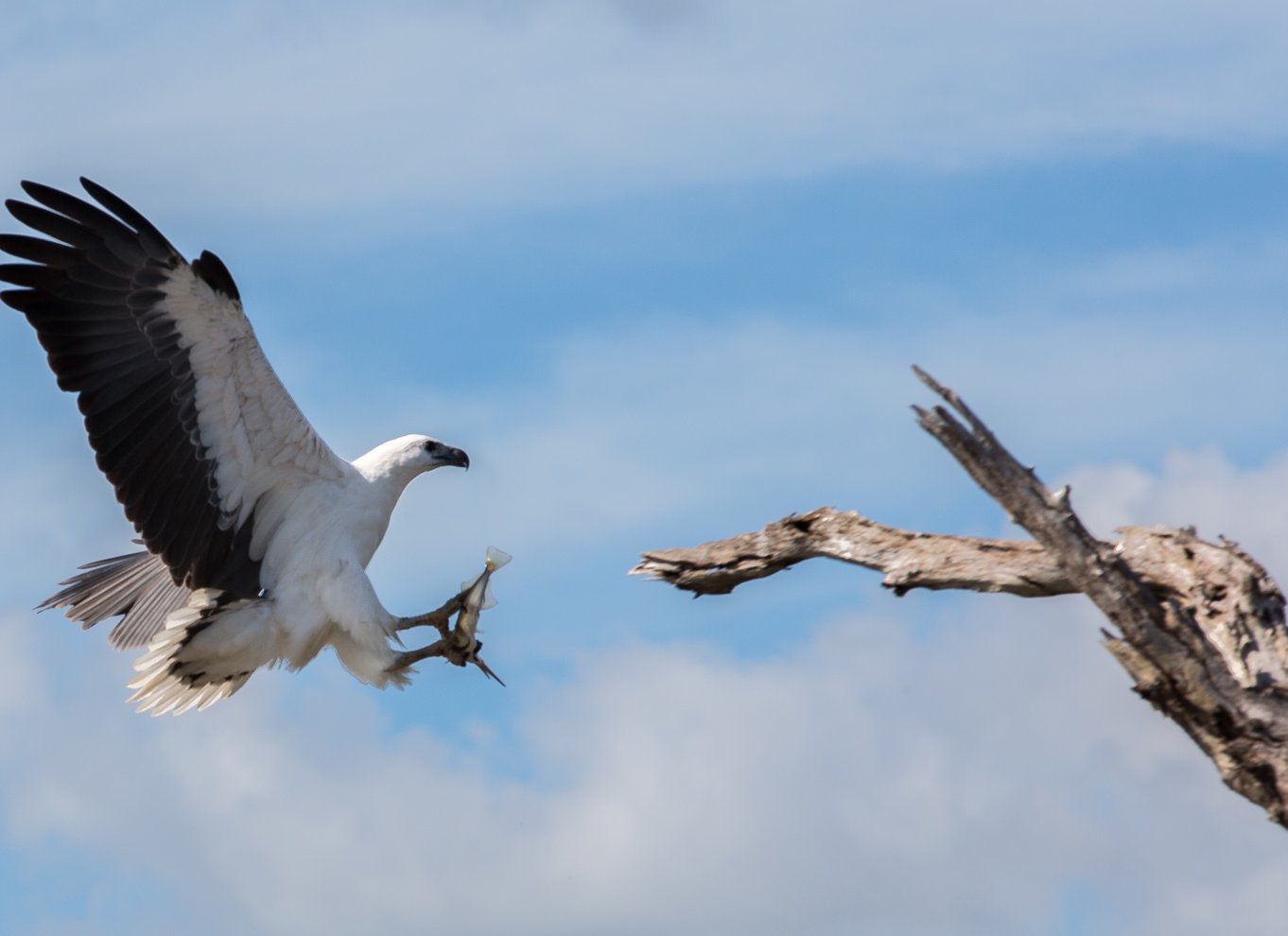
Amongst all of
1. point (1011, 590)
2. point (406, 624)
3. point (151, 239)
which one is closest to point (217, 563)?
point (406, 624)

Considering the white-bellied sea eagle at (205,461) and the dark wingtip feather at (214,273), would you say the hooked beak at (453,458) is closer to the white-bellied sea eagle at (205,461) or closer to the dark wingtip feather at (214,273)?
the white-bellied sea eagle at (205,461)

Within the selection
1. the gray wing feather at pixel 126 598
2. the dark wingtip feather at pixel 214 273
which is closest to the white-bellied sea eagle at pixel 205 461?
the dark wingtip feather at pixel 214 273

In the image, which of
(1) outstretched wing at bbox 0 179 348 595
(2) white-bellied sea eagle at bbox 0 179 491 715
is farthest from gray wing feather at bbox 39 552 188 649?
(1) outstretched wing at bbox 0 179 348 595

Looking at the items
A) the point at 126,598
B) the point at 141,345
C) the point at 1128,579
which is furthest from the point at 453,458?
the point at 1128,579

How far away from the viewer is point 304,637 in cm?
788

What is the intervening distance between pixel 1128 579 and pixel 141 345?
187 inches

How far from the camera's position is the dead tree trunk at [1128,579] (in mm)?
5414

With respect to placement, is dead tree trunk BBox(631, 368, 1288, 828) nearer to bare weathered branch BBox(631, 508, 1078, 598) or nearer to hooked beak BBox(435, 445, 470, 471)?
bare weathered branch BBox(631, 508, 1078, 598)

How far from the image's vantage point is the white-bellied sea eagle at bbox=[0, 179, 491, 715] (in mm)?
7473

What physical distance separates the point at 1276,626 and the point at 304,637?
460 centimetres

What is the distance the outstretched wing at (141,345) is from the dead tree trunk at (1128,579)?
7.22ft

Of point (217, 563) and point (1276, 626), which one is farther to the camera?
point (217, 563)

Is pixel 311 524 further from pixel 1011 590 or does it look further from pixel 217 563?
pixel 1011 590

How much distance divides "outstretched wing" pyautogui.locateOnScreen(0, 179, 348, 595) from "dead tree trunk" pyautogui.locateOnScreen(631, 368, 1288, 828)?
7.22ft
